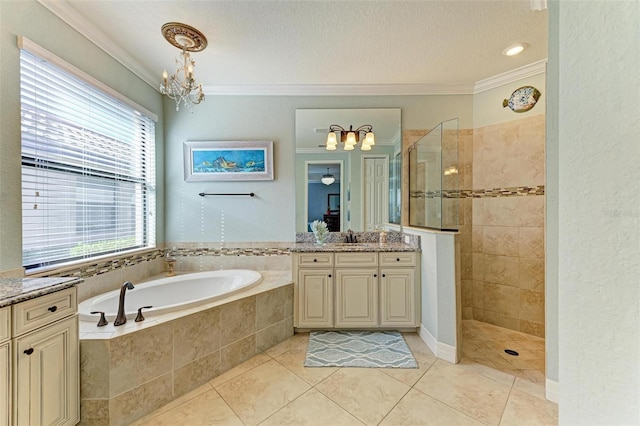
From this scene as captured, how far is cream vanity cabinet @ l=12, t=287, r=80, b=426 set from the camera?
1086mm

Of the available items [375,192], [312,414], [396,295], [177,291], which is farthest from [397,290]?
[177,291]

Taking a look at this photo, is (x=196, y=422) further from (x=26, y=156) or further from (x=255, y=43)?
(x=255, y=43)

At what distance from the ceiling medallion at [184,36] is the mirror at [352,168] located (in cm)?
111

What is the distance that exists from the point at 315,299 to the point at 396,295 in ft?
2.59

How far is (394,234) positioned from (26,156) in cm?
303

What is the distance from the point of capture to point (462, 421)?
1.45 m

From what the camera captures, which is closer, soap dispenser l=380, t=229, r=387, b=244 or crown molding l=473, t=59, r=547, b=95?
crown molding l=473, t=59, r=547, b=95

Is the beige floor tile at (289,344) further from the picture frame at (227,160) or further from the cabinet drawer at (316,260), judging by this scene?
the picture frame at (227,160)

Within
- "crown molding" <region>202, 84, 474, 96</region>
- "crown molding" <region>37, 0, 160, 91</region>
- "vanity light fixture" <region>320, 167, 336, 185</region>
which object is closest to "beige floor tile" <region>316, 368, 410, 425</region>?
"vanity light fixture" <region>320, 167, 336, 185</region>

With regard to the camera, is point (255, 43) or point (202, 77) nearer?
point (255, 43)

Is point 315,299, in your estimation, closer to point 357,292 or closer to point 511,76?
point 357,292

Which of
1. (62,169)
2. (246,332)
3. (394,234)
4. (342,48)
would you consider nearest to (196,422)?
(246,332)

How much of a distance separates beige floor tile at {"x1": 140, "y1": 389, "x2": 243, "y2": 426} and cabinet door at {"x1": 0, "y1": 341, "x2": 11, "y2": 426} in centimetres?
63

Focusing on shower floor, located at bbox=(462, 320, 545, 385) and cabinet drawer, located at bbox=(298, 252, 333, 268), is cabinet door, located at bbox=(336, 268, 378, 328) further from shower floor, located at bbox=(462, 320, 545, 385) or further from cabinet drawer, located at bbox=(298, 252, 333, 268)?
shower floor, located at bbox=(462, 320, 545, 385)
